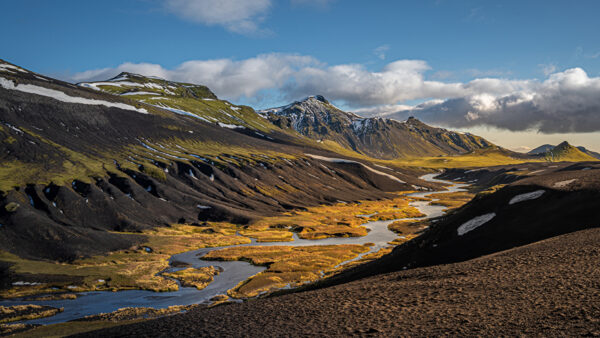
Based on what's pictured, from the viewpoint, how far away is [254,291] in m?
63.4

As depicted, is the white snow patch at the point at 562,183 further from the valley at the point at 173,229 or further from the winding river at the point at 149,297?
the winding river at the point at 149,297

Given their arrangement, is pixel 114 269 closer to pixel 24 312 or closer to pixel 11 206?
pixel 24 312

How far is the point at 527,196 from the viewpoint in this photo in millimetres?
48969

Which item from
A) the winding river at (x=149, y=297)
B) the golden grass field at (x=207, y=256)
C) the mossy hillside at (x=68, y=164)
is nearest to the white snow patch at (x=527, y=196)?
the golden grass field at (x=207, y=256)

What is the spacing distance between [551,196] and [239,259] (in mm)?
70705

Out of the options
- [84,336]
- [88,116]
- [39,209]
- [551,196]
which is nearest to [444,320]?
[84,336]

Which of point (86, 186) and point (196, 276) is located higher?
point (86, 186)

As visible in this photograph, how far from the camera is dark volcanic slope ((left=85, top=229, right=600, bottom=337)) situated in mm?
17844

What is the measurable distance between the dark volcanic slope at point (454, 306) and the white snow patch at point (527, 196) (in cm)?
1712

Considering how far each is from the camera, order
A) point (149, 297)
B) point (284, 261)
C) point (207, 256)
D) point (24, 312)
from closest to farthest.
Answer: point (24, 312)
point (149, 297)
point (284, 261)
point (207, 256)

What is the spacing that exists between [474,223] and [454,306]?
31.3 m

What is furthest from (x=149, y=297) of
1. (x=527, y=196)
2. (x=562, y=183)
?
(x=562, y=183)

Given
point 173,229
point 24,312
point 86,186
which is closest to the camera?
point 24,312

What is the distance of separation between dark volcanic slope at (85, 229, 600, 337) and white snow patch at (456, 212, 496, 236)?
617 inches
